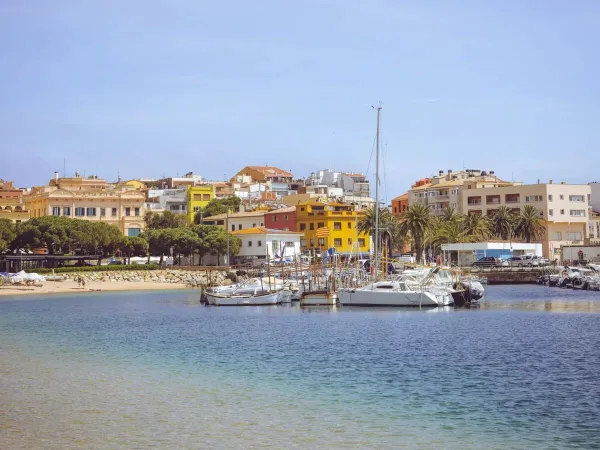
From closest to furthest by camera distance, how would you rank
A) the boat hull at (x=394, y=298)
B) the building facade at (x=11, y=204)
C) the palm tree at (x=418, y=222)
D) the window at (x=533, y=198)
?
the boat hull at (x=394, y=298) < the palm tree at (x=418, y=222) < the window at (x=533, y=198) < the building facade at (x=11, y=204)

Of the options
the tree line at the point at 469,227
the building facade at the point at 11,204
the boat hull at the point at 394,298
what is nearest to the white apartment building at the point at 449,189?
the tree line at the point at 469,227

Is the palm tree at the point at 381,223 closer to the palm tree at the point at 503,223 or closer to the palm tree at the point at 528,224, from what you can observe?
the palm tree at the point at 503,223

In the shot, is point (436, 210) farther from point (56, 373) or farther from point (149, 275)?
point (56, 373)

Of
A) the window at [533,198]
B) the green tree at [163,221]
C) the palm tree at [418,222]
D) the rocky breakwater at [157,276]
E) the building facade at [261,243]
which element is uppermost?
the window at [533,198]

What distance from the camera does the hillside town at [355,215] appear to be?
117m

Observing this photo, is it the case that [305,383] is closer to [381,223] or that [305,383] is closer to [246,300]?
[246,300]

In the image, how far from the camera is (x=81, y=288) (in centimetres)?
9500

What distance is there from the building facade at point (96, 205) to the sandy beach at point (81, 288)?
21.8m

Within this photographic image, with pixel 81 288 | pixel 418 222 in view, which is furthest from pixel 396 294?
pixel 418 222

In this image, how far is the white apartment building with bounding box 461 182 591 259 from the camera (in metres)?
130

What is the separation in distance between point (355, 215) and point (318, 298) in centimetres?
5463

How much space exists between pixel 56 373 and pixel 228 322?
78.0 ft

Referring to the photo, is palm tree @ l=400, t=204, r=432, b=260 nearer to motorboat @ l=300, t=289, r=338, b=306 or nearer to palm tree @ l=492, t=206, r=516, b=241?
palm tree @ l=492, t=206, r=516, b=241

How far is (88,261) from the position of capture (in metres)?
113
